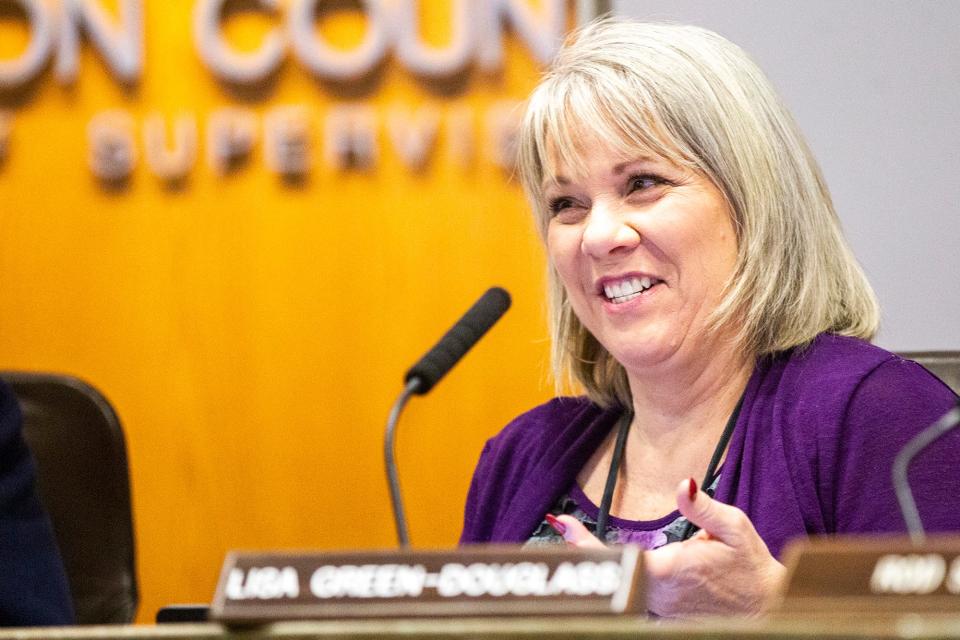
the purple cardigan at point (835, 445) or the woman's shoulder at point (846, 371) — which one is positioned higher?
the woman's shoulder at point (846, 371)

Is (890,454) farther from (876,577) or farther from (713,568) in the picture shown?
(876,577)

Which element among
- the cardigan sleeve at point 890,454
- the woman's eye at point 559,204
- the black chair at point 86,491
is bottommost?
the black chair at point 86,491

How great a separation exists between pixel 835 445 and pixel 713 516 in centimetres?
34

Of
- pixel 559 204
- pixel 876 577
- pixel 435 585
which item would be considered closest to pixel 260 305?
pixel 559 204

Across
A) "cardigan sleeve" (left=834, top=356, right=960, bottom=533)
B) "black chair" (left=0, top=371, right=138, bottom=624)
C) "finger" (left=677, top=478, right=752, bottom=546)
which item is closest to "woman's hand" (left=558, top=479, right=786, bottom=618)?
"finger" (left=677, top=478, right=752, bottom=546)

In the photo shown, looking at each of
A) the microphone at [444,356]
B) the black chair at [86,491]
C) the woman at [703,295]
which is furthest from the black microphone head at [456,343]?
the black chair at [86,491]

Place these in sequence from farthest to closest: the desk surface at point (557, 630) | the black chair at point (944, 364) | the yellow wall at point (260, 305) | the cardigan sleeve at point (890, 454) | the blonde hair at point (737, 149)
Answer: the yellow wall at point (260, 305) → the black chair at point (944, 364) → the blonde hair at point (737, 149) → the cardigan sleeve at point (890, 454) → the desk surface at point (557, 630)

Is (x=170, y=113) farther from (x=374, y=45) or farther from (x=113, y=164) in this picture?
(x=374, y=45)

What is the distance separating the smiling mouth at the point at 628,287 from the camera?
1.40 meters

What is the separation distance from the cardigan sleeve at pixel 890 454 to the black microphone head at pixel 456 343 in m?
0.46

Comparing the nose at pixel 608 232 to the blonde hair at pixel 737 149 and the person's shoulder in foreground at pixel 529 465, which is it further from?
the person's shoulder in foreground at pixel 529 465

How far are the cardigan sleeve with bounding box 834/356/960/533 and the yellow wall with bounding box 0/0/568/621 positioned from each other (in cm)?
119

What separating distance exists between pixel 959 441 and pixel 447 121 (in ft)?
4.76

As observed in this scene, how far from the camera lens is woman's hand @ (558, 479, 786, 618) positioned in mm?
975
